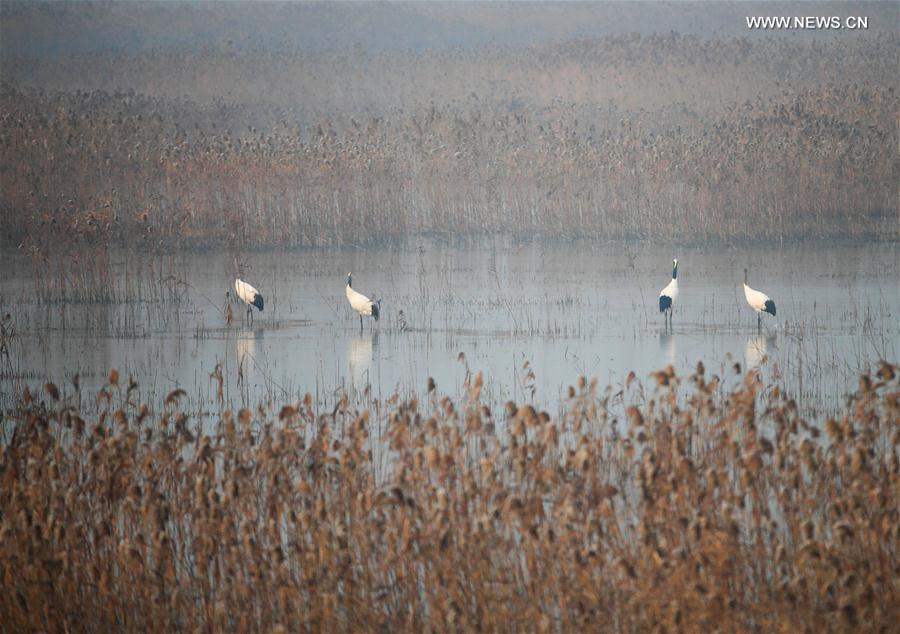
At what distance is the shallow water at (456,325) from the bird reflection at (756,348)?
3cm

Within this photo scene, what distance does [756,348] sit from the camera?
30.2ft

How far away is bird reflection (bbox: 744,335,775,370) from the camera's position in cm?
869

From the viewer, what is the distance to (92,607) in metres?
4.18

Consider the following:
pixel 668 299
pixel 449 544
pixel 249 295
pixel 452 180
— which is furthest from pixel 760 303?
pixel 452 180

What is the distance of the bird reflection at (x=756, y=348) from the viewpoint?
8.69m

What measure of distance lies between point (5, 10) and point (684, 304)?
89.6 feet

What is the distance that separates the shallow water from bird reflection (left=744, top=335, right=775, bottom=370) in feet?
0.09

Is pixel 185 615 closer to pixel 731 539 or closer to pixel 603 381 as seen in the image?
pixel 731 539

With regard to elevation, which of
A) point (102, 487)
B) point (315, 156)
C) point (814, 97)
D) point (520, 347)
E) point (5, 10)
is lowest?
point (102, 487)

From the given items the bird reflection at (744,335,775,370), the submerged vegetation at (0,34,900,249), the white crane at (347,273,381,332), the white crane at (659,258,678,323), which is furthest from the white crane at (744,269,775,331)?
the submerged vegetation at (0,34,900,249)

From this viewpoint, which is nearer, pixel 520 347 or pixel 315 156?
pixel 520 347

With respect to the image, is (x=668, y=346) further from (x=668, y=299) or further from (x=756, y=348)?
(x=668, y=299)

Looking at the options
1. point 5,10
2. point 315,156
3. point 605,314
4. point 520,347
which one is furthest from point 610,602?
point 5,10

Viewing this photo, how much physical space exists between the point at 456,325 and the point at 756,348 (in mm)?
Answer: 2406
